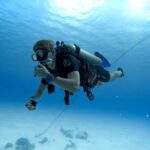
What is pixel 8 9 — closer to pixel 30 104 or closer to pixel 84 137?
pixel 84 137

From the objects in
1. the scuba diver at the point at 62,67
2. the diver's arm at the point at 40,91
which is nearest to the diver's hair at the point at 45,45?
the scuba diver at the point at 62,67

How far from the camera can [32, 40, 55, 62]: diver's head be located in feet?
15.1

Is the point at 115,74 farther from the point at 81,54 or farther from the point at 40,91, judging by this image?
the point at 40,91

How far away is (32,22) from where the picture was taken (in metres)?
30.4

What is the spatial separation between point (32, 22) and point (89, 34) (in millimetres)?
7297

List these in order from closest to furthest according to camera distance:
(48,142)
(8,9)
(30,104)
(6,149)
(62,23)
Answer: (30,104)
(6,149)
(48,142)
(8,9)
(62,23)

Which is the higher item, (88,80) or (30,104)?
(88,80)

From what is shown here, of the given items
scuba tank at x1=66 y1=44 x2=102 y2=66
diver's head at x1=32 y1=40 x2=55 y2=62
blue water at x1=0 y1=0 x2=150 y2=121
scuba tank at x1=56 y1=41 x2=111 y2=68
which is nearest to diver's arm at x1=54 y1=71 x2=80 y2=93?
diver's head at x1=32 y1=40 x2=55 y2=62

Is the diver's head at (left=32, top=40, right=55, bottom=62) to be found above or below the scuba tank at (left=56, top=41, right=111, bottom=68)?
below

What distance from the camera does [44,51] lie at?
463 cm

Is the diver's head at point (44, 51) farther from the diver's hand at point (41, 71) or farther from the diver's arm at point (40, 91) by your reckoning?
the diver's arm at point (40, 91)

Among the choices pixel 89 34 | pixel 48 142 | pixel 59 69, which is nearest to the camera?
pixel 59 69

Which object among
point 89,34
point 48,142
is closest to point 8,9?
point 89,34

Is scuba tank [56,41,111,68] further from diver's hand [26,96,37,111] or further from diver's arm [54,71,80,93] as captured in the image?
diver's hand [26,96,37,111]
